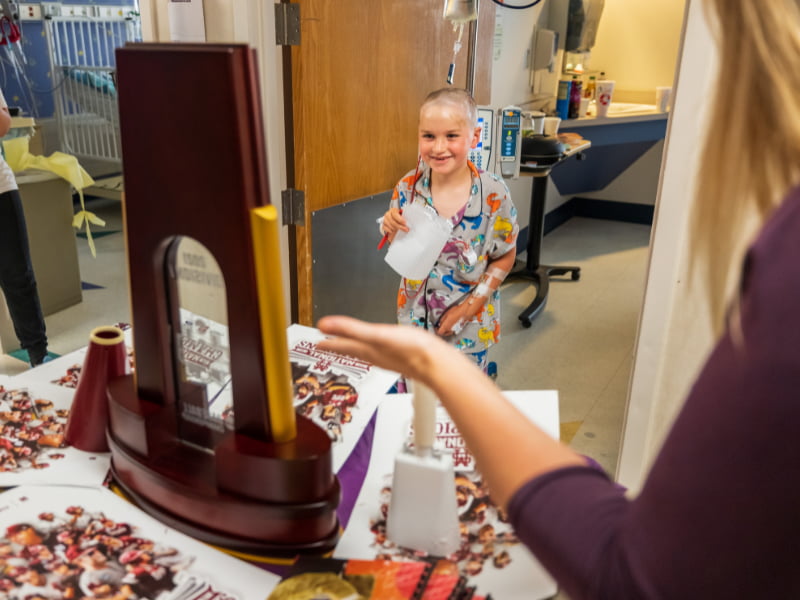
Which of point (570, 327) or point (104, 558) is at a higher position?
point (104, 558)

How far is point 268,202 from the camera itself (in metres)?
0.66

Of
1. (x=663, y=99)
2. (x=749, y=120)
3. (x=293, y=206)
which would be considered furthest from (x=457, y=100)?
(x=663, y=99)

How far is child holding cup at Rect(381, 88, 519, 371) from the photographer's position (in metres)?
1.82

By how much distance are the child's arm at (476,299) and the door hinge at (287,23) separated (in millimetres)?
846

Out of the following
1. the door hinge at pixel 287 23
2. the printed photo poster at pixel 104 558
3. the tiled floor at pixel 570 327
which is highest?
the door hinge at pixel 287 23

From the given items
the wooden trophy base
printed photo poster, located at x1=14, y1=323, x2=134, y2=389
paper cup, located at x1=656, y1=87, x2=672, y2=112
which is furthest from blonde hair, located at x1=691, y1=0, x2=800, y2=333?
paper cup, located at x1=656, y1=87, x2=672, y2=112

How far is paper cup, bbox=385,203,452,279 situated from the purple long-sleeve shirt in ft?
4.16

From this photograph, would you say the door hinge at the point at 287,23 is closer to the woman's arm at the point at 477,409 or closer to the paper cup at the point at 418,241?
the paper cup at the point at 418,241

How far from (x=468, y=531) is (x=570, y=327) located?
8.88ft

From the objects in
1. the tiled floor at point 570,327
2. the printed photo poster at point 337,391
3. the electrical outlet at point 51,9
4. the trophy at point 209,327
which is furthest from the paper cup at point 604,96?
the trophy at point 209,327

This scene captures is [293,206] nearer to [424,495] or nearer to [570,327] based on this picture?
[424,495]

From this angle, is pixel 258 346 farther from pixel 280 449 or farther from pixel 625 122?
pixel 625 122

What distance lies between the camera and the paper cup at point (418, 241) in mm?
1672

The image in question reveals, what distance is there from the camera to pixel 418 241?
1.67 m
